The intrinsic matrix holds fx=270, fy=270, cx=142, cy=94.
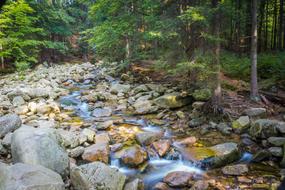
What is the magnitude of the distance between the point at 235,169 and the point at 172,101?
15.1 ft

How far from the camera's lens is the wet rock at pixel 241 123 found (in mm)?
8232

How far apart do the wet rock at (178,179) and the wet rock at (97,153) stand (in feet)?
5.26

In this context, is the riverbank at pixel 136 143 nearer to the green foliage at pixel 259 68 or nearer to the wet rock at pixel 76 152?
the wet rock at pixel 76 152

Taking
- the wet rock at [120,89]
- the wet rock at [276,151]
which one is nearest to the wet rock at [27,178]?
the wet rock at [276,151]

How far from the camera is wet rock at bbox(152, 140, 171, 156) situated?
706 centimetres

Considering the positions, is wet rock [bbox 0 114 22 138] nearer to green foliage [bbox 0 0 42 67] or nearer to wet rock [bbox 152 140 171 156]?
wet rock [bbox 152 140 171 156]

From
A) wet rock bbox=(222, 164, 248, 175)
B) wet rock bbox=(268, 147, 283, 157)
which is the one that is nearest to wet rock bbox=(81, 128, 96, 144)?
wet rock bbox=(222, 164, 248, 175)

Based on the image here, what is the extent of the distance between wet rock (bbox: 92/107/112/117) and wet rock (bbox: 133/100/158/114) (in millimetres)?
1036

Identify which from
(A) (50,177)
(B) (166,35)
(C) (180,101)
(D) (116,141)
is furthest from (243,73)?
(A) (50,177)

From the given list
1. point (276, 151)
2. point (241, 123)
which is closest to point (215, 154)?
point (276, 151)

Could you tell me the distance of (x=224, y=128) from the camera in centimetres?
830

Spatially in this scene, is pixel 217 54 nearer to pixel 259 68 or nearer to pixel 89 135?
pixel 89 135

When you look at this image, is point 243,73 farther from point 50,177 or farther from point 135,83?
point 50,177

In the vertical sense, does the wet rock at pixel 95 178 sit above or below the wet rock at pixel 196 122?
above
